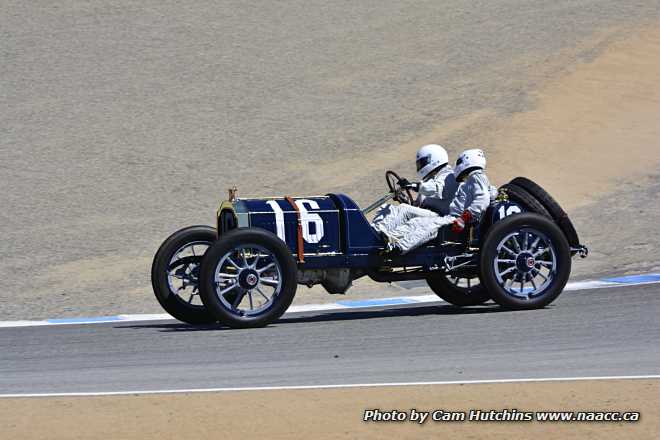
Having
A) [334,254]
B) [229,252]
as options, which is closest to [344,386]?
[229,252]

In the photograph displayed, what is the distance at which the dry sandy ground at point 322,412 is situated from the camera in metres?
6.46

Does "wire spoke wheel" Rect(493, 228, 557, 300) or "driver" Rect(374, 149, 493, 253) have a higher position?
"driver" Rect(374, 149, 493, 253)

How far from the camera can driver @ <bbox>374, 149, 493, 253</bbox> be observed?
34.8 ft

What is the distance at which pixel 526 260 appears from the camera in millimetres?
10672

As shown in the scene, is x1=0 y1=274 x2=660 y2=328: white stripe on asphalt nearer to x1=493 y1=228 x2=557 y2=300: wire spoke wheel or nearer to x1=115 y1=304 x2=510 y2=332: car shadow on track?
x1=115 y1=304 x2=510 y2=332: car shadow on track

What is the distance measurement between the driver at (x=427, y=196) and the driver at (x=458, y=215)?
0.13 ft

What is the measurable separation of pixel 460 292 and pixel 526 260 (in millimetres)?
1294

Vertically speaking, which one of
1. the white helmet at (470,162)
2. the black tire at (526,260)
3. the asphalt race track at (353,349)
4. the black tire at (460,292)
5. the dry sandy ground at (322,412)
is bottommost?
the dry sandy ground at (322,412)

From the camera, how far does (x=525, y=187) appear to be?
1130 centimetres

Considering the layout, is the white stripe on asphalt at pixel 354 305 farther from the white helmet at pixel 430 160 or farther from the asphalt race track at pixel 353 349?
the white helmet at pixel 430 160

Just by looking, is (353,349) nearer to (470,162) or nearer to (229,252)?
(229,252)

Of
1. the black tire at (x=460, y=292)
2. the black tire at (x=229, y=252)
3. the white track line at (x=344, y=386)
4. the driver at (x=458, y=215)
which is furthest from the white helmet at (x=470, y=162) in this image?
the white track line at (x=344, y=386)

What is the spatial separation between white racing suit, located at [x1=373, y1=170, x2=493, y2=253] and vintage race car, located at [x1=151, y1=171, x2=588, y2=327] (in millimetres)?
129

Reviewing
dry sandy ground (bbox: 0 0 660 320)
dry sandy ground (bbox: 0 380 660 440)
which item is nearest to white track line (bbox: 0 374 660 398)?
dry sandy ground (bbox: 0 380 660 440)
